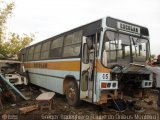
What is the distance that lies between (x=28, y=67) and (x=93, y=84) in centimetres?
921

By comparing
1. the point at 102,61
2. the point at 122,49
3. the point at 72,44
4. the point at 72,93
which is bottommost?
the point at 72,93

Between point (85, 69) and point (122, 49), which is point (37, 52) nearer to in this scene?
point (85, 69)

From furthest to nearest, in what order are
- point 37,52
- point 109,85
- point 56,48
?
1. point 37,52
2. point 56,48
3. point 109,85

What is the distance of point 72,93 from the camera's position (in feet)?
27.7

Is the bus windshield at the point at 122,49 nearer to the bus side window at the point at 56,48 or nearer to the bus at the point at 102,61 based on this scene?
the bus at the point at 102,61

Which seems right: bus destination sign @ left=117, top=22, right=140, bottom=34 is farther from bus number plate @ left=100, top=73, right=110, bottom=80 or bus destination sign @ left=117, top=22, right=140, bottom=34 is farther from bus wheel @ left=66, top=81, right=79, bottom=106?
bus wheel @ left=66, top=81, right=79, bottom=106

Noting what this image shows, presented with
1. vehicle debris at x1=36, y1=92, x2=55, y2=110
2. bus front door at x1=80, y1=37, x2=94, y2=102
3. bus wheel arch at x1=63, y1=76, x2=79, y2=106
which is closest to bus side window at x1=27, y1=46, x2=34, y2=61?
bus wheel arch at x1=63, y1=76, x2=79, y2=106

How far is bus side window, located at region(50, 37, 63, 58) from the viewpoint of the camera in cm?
971

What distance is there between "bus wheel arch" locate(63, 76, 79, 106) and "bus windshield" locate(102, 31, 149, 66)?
192 centimetres

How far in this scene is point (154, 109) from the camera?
8.16 m

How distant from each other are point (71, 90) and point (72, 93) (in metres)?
0.13

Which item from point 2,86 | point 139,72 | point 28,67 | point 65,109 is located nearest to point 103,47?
point 139,72

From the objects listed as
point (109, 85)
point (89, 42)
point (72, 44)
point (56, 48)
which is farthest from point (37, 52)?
point (109, 85)

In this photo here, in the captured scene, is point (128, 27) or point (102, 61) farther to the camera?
point (128, 27)
